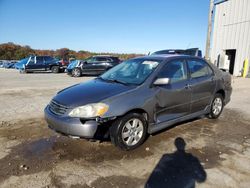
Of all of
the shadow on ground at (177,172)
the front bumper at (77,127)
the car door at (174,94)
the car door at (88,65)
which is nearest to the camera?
the shadow on ground at (177,172)

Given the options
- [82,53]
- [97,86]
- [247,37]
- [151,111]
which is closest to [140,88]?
[151,111]

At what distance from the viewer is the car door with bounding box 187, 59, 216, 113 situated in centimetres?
483

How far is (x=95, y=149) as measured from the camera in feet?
12.6

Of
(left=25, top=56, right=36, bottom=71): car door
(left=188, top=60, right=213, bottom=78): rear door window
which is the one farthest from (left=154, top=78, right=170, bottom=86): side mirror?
(left=25, top=56, right=36, bottom=71): car door

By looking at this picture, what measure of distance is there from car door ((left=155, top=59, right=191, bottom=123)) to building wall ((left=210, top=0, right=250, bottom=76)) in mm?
15198

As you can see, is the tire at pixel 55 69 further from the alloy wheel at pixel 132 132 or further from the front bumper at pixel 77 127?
the alloy wheel at pixel 132 132

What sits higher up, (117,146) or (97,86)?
(97,86)

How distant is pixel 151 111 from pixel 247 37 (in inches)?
654

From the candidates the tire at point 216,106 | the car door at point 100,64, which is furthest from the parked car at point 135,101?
the car door at point 100,64

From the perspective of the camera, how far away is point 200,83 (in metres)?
4.94

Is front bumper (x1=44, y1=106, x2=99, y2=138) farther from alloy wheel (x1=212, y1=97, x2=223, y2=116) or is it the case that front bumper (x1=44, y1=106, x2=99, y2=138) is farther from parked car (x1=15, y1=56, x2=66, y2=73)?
parked car (x1=15, y1=56, x2=66, y2=73)

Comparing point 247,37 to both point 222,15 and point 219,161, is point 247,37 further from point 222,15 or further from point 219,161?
point 219,161

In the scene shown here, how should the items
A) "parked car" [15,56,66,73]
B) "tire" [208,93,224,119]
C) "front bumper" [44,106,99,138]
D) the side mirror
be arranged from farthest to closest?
"parked car" [15,56,66,73], "tire" [208,93,224,119], the side mirror, "front bumper" [44,106,99,138]

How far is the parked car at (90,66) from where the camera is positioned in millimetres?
17469
